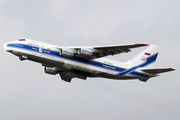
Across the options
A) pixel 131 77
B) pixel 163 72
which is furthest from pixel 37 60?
pixel 163 72

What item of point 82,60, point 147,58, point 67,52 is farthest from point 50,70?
point 147,58

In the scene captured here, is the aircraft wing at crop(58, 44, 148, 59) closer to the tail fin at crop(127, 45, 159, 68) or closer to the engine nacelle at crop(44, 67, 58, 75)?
the engine nacelle at crop(44, 67, 58, 75)

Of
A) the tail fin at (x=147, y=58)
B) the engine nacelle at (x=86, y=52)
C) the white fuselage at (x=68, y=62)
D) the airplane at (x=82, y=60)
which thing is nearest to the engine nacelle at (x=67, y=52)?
the airplane at (x=82, y=60)

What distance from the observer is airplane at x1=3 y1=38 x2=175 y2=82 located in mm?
29303

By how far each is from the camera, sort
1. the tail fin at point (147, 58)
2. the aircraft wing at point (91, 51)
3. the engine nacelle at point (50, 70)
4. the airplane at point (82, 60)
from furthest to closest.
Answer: the tail fin at point (147, 58), the engine nacelle at point (50, 70), the airplane at point (82, 60), the aircraft wing at point (91, 51)

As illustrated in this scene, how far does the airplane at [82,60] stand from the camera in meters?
29.3

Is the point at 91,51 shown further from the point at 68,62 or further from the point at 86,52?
the point at 68,62

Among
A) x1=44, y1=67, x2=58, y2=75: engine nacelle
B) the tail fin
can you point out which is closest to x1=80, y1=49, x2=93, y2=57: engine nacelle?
x1=44, y1=67, x2=58, y2=75: engine nacelle

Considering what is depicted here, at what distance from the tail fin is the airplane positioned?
21cm

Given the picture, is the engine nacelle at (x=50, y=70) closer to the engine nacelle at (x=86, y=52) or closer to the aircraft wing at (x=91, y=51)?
the aircraft wing at (x=91, y=51)

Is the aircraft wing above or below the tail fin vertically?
above

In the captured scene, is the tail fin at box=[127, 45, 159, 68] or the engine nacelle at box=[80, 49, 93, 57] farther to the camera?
the tail fin at box=[127, 45, 159, 68]

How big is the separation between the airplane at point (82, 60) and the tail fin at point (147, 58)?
208 millimetres

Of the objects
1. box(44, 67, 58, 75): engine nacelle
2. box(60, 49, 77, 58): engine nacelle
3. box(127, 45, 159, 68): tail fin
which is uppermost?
box(60, 49, 77, 58): engine nacelle
